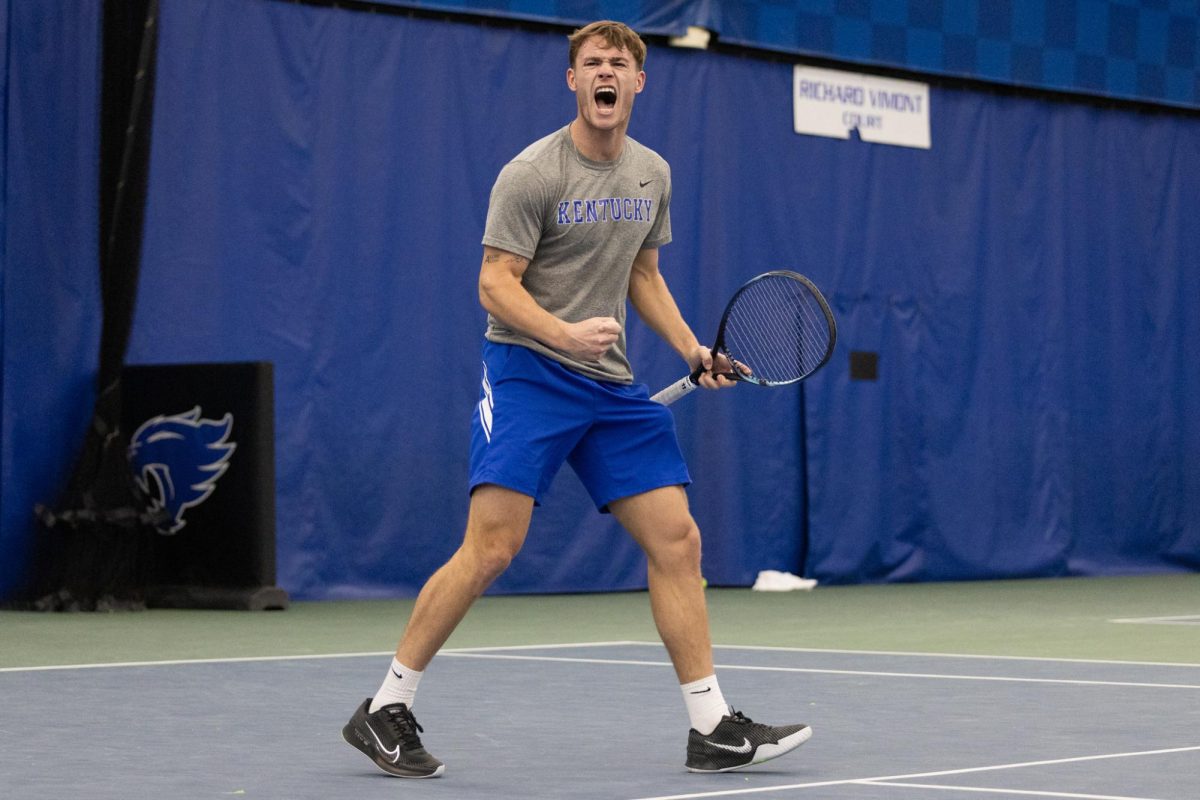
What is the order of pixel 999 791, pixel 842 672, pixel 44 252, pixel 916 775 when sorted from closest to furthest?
pixel 999 791 → pixel 916 775 → pixel 842 672 → pixel 44 252

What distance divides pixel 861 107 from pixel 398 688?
9.08 m

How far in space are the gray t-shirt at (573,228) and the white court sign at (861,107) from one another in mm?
8240

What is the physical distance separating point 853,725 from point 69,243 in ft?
19.3

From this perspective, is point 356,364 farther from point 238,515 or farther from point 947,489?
point 947,489

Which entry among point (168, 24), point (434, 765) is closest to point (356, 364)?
point (168, 24)

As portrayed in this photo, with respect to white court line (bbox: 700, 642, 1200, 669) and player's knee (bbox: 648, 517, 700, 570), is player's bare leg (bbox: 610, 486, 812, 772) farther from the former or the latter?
white court line (bbox: 700, 642, 1200, 669)

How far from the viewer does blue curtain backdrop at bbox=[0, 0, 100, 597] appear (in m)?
9.72

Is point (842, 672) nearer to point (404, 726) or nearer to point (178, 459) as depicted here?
point (404, 726)

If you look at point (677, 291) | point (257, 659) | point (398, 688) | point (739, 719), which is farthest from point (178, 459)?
point (739, 719)

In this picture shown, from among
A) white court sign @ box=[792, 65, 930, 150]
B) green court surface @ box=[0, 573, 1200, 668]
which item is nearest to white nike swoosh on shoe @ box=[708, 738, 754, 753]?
green court surface @ box=[0, 573, 1200, 668]

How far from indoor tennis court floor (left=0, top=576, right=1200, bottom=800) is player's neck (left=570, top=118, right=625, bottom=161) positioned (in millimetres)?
1273

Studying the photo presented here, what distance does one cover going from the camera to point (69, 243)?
989cm

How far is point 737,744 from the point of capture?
4.30m

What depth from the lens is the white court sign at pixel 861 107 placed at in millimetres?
12617
